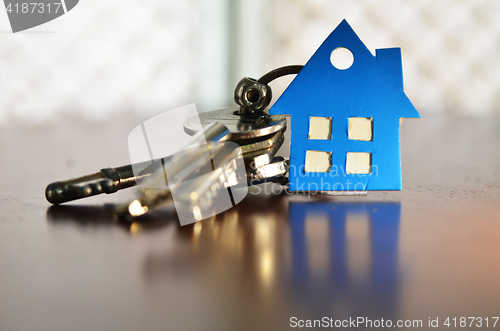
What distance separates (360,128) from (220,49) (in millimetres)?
1109

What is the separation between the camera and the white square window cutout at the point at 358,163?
412mm

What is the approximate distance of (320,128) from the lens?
418 millimetres

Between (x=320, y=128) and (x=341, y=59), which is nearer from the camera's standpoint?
(x=320, y=128)

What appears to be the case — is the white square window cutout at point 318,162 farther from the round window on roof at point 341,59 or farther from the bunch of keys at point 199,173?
the round window on roof at point 341,59

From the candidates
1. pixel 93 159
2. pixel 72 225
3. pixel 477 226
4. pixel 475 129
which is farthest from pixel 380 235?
pixel 475 129

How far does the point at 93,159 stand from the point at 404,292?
0.43 m

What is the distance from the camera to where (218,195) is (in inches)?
14.7

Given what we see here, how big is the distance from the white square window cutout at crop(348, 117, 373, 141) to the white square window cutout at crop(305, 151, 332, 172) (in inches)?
1.1

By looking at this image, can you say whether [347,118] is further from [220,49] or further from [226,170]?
[220,49]

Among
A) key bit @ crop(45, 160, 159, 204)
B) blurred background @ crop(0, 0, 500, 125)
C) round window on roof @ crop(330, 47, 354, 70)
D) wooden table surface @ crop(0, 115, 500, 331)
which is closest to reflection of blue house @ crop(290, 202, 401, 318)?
wooden table surface @ crop(0, 115, 500, 331)

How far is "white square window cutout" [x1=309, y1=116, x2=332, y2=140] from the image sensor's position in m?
0.42

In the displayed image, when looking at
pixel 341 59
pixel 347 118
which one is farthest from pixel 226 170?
pixel 341 59

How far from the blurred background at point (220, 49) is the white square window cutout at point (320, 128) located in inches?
29.9

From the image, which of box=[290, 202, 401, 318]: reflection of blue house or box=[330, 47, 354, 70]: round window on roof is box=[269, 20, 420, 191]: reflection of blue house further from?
box=[330, 47, 354, 70]: round window on roof
